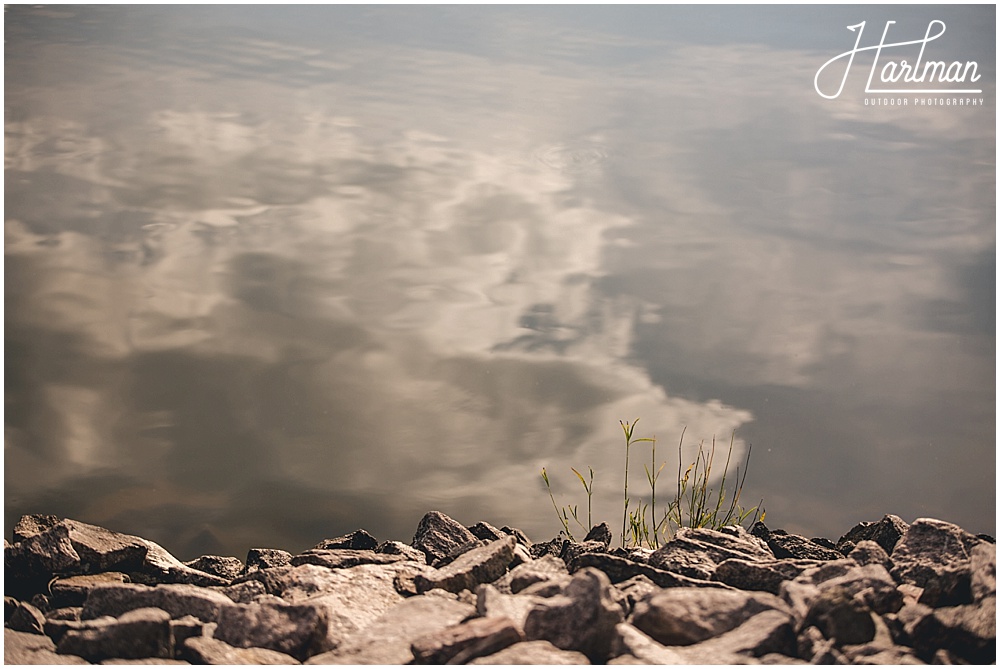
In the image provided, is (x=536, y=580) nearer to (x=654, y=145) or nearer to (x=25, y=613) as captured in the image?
(x=25, y=613)

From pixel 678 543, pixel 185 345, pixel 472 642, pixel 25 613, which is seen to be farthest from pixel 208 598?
pixel 185 345

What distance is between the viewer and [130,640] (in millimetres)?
1427

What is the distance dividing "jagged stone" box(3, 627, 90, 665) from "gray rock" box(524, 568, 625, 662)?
78cm

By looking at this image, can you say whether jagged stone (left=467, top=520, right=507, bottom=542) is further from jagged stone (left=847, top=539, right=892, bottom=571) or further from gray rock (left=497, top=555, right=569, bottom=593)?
jagged stone (left=847, top=539, right=892, bottom=571)

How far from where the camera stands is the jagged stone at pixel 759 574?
1.69m

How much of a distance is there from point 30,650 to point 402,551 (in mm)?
828

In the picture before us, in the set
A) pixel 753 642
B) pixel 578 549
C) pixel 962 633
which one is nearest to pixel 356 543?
pixel 578 549

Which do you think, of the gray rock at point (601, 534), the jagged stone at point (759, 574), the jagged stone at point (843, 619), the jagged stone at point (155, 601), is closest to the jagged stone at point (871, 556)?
the jagged stone at point (759, 574)

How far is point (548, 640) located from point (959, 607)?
0.68m

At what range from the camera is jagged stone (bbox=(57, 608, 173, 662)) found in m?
1.43

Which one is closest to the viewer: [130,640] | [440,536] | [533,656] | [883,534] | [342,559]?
[533,656]

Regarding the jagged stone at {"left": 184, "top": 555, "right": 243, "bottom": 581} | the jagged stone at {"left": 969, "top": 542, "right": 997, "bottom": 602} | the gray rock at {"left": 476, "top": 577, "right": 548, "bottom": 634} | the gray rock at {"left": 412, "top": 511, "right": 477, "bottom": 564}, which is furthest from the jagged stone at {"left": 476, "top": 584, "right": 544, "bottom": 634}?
the jagged stone at {"left": 184, "top": 555, "right": 243, "bottom": 581}

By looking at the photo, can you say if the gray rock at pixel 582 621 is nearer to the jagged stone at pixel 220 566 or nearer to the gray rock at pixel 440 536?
the gray rock at pixel 440 536

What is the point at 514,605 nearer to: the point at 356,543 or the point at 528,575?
the point at 528,575
